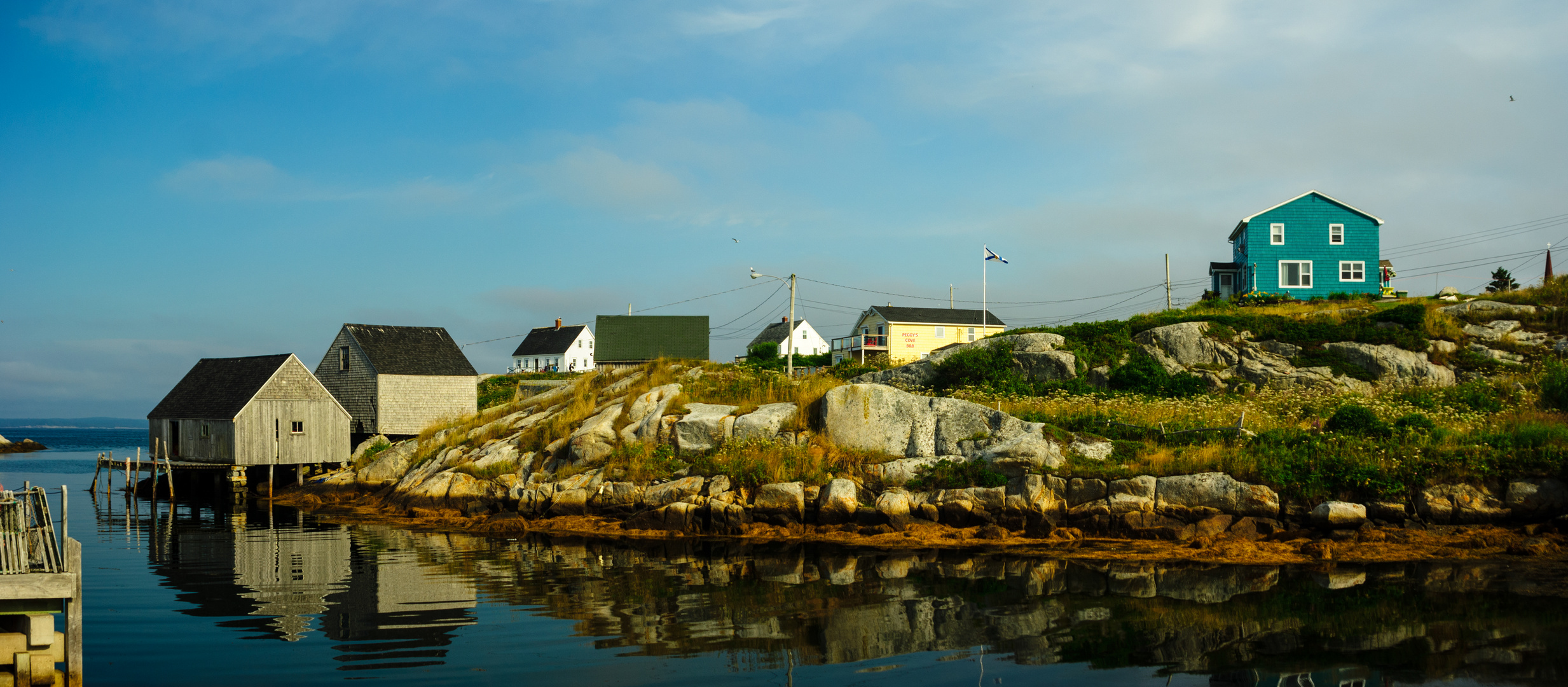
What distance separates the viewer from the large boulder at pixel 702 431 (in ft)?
87.5

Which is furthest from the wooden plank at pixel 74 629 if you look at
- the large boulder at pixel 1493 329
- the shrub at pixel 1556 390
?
the large boulder at pixel 1493 329

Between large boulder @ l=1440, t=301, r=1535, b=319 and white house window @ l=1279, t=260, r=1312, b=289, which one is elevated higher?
white house window @ l=1279, t=260, r=1312, b=289

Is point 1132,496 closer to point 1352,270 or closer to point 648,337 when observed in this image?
point 1352,270

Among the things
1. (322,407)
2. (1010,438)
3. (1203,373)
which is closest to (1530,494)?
(1010,438)

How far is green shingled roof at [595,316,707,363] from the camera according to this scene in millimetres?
70938

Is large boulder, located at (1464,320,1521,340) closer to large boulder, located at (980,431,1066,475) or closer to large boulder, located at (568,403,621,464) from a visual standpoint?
large boulder, located at (980,431,1066,475)

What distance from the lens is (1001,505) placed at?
22.1 meters

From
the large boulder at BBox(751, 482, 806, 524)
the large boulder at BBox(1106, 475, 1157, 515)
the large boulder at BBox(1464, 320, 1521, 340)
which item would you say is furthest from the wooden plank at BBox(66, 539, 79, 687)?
the large boulder at BBox(1464, 320, 1521, 340)

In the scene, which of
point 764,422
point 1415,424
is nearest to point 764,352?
point 764,422

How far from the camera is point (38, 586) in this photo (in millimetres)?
10500

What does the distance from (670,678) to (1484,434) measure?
20.9m

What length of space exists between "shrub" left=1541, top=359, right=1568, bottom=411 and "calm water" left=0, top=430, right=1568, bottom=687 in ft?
36.5

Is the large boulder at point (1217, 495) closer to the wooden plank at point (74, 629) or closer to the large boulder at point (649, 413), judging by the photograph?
the large boulder at point (649, 413)

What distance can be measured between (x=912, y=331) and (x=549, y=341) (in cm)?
4871
